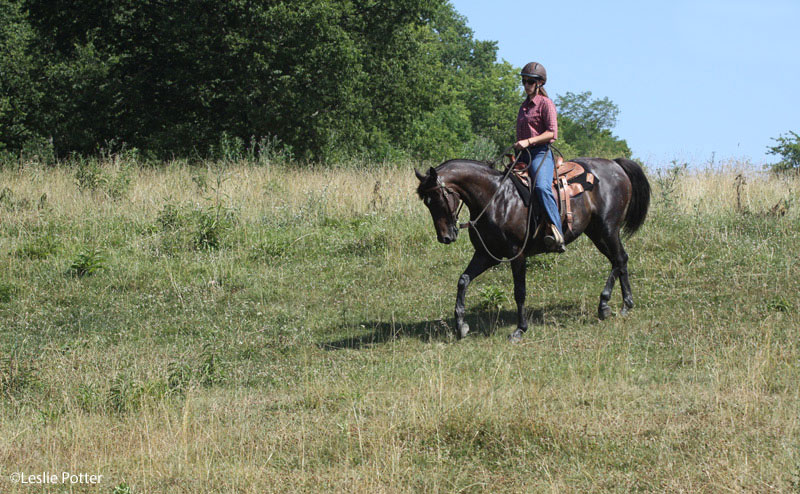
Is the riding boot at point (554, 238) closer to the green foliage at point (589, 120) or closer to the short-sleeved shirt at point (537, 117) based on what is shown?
the short-sleeved shirt at point (537, 117)

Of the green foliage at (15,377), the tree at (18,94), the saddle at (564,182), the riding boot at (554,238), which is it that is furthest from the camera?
the tree at (18,94)

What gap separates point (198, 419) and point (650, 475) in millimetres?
3825

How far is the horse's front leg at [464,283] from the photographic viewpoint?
30.0ft

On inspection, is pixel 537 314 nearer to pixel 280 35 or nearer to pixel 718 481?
pixel 718 481

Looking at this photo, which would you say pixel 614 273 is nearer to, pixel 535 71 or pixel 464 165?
pixel 464 165

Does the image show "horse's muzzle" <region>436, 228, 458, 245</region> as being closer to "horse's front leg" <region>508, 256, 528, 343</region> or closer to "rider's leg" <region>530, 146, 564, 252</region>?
"horse's front leg" <region>508, 256, 528, 343</region>

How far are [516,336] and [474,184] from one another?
1.91 m

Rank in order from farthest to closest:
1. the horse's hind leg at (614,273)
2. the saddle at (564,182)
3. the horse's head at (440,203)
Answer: the horse's hind leg at (614,273) → the saddle at (564,182) → the horse's head at (440,203)

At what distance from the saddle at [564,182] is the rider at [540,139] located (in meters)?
0.13

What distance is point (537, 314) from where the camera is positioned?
10.3 metres

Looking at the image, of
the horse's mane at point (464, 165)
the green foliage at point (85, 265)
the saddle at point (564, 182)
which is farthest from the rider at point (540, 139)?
the green foliage at point (85, 265)

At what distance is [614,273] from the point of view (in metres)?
10.1

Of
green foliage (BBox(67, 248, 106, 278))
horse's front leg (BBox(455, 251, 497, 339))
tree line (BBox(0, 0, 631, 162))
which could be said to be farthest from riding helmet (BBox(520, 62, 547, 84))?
tree line (BBox(0, 0, 631, 162))

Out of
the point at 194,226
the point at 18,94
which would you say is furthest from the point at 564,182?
the point at 18,94
